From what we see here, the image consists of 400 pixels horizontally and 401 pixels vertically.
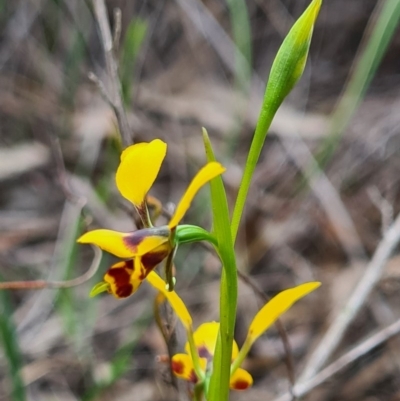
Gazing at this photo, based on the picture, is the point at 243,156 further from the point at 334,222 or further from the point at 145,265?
the point at 145,265

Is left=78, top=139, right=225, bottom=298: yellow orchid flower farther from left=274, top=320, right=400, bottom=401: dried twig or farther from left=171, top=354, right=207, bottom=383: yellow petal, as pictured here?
left=274, top=320, right=400, bottom=401: dried twig

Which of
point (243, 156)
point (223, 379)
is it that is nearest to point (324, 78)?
point (243, 156)

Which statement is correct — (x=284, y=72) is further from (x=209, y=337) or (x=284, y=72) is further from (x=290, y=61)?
(x=209, y=337)

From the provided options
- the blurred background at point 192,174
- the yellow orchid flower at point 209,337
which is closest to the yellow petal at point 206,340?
the yellow orchid flower at point 209,337

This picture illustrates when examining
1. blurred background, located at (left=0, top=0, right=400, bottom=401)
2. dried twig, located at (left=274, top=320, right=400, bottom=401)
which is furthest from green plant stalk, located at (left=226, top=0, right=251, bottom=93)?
dried twig, located at (left=274, top=320, right=400, bottom=401)

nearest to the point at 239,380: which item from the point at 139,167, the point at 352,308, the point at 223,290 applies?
the point at 223,290

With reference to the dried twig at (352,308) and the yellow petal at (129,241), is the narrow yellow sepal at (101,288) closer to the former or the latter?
the yellow petal at (129,241)

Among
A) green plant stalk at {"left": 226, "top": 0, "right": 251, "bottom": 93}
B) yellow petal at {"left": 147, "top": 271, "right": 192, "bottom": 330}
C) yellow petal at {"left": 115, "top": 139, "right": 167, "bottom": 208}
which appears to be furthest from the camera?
green plant stalk at {"left": 226, "top": 0, "right": 251, "bottom": 93}
